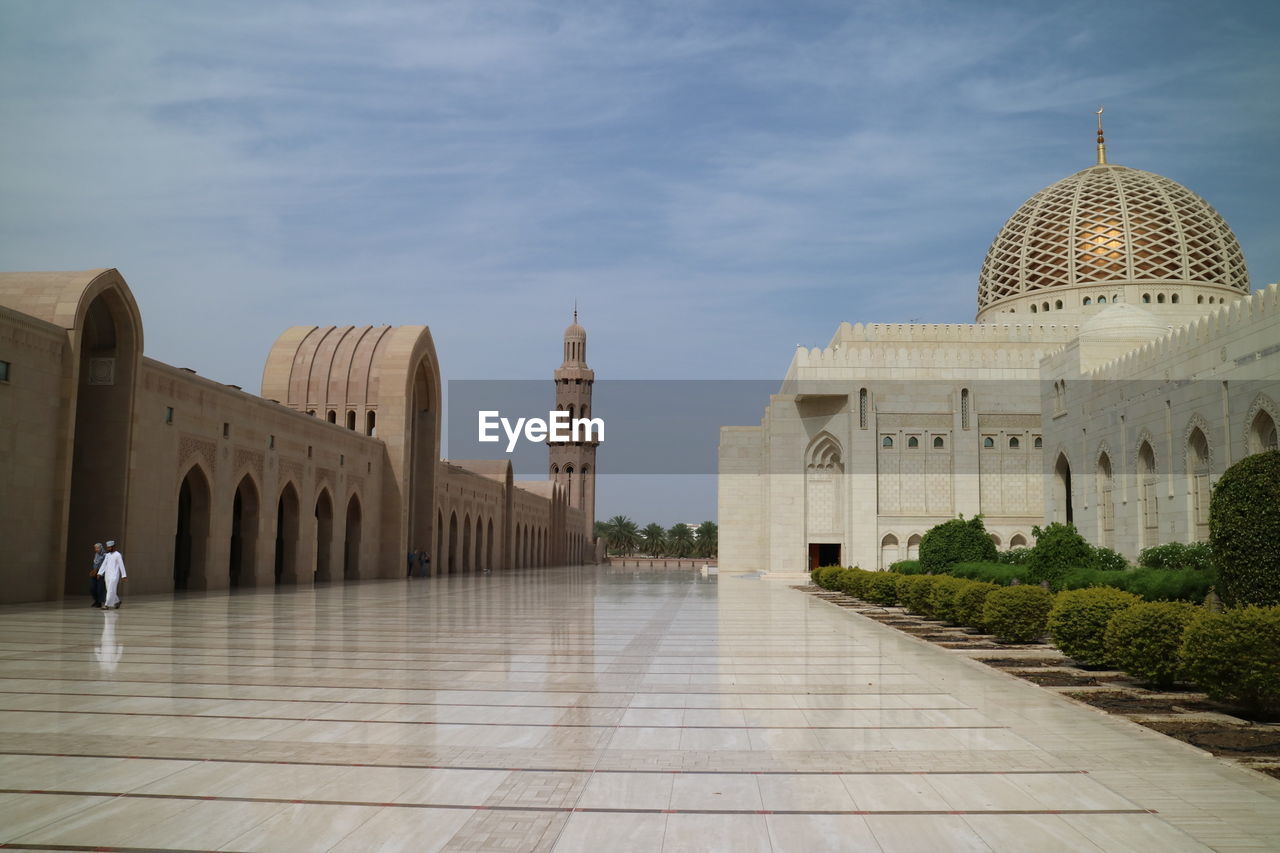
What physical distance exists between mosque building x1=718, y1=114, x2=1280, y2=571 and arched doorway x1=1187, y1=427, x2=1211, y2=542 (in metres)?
0.04

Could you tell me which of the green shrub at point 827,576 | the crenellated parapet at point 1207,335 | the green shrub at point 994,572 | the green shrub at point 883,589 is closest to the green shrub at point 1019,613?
the green shrub at point 994,572

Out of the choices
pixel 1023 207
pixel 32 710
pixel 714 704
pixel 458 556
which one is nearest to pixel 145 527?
pixel 32 710

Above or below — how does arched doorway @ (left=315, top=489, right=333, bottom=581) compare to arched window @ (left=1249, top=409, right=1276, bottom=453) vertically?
below

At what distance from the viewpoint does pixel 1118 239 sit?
3494 cm

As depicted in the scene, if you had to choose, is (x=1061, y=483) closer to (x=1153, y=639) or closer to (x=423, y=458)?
(x=423, y=458)

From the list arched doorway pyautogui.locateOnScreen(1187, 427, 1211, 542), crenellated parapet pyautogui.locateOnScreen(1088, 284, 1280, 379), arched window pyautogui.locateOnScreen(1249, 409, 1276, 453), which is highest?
crenellated parapet pyautogui.locateOnScreen(1088, 284, 1280, 379)

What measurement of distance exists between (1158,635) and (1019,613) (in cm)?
333

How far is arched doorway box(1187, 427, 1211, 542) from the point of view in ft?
60.0

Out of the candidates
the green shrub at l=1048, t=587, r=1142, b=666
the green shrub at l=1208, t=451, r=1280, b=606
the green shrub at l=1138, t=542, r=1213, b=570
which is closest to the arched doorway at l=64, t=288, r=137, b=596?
the green shrub at l=1048, t=587, r=1142, b=666

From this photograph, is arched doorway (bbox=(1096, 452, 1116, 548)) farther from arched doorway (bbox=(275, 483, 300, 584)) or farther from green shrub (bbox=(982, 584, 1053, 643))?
arched doorway (bbox=(275, 483, 300, 584))

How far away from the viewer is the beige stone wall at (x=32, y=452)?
12.9 m

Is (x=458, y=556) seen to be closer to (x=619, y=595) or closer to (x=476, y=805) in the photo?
(x=619, y=595)

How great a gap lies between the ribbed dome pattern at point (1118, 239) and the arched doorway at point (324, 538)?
1018 inches

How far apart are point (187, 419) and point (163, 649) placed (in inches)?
374
